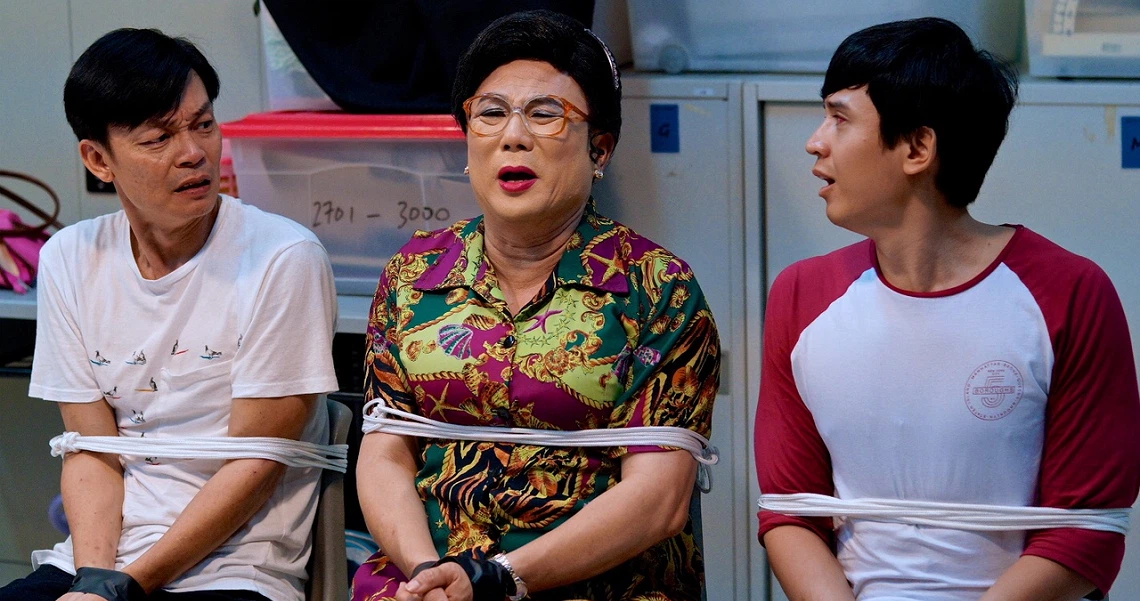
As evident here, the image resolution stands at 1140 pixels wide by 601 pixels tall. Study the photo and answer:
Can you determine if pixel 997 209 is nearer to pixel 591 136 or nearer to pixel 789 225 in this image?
pixel 789 225

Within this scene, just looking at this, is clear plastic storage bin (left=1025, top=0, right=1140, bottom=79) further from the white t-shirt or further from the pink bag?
the pink bag

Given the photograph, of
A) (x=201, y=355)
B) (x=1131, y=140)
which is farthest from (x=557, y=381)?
(x=1131, y=140)

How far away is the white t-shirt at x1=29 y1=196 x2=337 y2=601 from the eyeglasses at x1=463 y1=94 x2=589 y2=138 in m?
0.36

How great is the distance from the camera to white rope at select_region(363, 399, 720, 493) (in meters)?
1.55

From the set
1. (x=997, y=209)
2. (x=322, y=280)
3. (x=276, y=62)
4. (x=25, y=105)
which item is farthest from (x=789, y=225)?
(x=25, y=105)

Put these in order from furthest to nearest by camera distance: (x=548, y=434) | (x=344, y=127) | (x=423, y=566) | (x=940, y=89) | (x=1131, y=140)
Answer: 1. (x=344, y=127)
2. (x=1131, y=140)
3. (x=548, y=434)
4. (x=423, y=566)
5. (x=940, y=89)

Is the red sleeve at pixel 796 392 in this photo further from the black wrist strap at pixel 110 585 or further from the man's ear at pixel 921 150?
the black wrist strap at pixel 110 585

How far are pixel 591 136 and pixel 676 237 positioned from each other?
2.11 ft

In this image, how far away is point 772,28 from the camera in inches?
87.1

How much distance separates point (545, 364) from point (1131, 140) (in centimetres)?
110

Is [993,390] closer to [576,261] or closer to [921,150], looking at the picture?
[921,150]

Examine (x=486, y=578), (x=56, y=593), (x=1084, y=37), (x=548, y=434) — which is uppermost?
(x=1084, y=37)

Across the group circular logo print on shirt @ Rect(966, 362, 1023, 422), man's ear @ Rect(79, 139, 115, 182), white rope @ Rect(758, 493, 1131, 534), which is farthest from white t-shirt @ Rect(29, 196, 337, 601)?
circular logo print on shirt @ Rect(966, 362, 1023, 422)

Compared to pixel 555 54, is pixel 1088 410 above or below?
below
